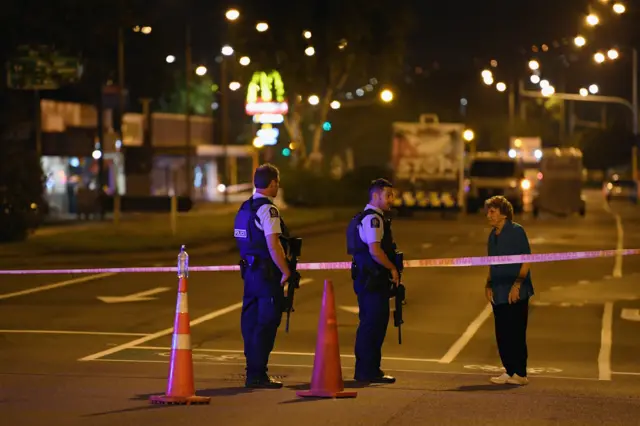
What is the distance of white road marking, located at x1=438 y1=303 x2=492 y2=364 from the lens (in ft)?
47.0

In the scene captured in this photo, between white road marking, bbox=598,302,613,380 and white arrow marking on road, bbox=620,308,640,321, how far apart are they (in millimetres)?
174

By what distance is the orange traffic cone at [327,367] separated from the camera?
1059 centimetres

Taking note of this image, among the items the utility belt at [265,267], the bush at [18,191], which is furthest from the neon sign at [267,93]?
the utility belt at [265,267]

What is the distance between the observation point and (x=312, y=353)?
1433 cm

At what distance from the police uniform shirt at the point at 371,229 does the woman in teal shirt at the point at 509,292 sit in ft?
3.29

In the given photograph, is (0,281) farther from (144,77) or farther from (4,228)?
(144,77)

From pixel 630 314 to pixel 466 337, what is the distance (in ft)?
12.2

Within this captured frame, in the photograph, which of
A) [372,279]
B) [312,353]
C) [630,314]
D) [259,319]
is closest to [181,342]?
[259,319]

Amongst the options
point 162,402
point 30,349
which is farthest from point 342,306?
point 162,402

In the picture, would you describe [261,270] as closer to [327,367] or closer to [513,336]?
[327,367]

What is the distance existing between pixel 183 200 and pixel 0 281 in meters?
25.9

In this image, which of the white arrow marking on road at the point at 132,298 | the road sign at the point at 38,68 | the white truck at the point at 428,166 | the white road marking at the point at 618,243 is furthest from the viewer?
the white truck at the point at 428,166

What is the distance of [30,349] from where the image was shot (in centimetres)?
1425

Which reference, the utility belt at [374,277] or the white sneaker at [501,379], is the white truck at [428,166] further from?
the utility belt at [374,277]
